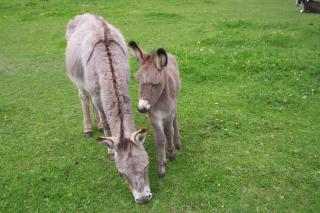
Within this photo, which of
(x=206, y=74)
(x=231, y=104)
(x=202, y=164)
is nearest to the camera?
(x=202, y=164)

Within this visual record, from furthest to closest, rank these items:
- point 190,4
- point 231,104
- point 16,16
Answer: point 190,4, point 16,16, point 231,104

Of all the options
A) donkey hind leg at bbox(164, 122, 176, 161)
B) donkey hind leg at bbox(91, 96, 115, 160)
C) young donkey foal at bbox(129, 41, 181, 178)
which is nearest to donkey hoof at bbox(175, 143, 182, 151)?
young donkey foal at bbox(129, 41, 181, 178)

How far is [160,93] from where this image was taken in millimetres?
4793

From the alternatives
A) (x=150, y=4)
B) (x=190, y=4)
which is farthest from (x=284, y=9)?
(x=150, y=4)

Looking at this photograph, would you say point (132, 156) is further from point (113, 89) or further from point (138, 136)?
point (113, 89)

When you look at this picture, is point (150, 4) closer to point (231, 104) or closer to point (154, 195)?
point (231, 104)

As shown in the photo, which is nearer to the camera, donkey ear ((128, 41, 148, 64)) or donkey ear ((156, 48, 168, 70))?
donkey ear ((156, 48, 168, 70))

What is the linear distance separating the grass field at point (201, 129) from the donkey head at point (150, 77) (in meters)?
1.31

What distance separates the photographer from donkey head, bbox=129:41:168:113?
14.9 feet

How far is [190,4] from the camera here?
712 inches

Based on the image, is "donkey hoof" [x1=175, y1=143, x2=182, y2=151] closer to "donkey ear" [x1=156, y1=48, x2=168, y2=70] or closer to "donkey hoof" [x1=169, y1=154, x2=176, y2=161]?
"donkey hoof" [x1=169, y1=154, x2=176, y2=161]

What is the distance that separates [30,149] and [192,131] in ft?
9.23

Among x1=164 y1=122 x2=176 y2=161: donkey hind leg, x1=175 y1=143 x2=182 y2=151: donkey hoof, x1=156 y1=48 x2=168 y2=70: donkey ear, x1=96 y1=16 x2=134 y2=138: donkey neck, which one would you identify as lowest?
x1=175 y1=143 x2=182 y2=151: donkey hoof

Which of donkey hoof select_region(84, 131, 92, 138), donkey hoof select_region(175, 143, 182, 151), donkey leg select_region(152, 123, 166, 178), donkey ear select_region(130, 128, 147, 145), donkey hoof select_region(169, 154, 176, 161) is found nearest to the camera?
donkey ear select_region(130, 128, 147, 145)
